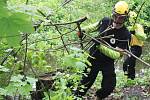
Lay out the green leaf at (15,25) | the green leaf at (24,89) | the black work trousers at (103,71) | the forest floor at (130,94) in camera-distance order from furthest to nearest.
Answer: the forest floor at (130,94) → the black work trousers at (103,71) → the green leaf at (24,89) → the green leaf at (15,25)

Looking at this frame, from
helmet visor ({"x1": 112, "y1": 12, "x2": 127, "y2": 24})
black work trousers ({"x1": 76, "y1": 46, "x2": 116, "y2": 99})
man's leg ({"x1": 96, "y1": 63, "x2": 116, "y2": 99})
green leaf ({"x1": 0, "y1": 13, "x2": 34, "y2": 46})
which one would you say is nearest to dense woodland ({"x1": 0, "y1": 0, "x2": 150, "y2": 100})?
green leaf ({"x1": 0, "y1": 13, "x2": 34, "y2": 46})

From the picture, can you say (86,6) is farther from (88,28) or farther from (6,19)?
(6,19)

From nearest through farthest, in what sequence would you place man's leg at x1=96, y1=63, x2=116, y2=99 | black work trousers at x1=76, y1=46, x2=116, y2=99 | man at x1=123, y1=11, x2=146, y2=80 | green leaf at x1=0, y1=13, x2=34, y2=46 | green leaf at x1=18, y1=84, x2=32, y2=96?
1. green leaf at x1=0, y1=13, x2=34, y2=46
2. green leaf at x1=18, y1=84, x2=32, y2=96
3. black work trousers at x1=76, y1=46, x2=116, y2=99
4. man's leg at x1=96, y1=63, x2=116, y2=99
5. man at x1=123, y1=11, x2=146, y2=80

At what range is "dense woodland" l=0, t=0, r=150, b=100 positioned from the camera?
1267 mm

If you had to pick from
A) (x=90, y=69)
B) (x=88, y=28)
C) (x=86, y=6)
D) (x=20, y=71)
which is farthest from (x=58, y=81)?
(x=86, y=6)

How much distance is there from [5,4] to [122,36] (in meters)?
4.80

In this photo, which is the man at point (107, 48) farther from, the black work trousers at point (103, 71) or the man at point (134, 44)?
the man at point (134, 44)

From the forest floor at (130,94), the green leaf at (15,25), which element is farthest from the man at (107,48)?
the green leaf at (15,25)

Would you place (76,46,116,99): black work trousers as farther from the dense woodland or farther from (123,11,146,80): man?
the dense woodland

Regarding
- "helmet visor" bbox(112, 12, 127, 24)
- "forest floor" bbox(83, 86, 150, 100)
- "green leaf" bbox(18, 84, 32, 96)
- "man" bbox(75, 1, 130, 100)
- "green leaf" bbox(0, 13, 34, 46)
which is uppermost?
"green leaf" bbox(0, 13, 34, 46)

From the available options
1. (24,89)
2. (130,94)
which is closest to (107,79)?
(130,94)

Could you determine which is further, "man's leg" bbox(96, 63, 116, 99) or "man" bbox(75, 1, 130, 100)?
"man's leg" bbox(96, 63, 116, 99)

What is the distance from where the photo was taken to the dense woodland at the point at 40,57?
1.27 meters

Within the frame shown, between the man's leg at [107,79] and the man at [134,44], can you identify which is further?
the man at [134,44]
